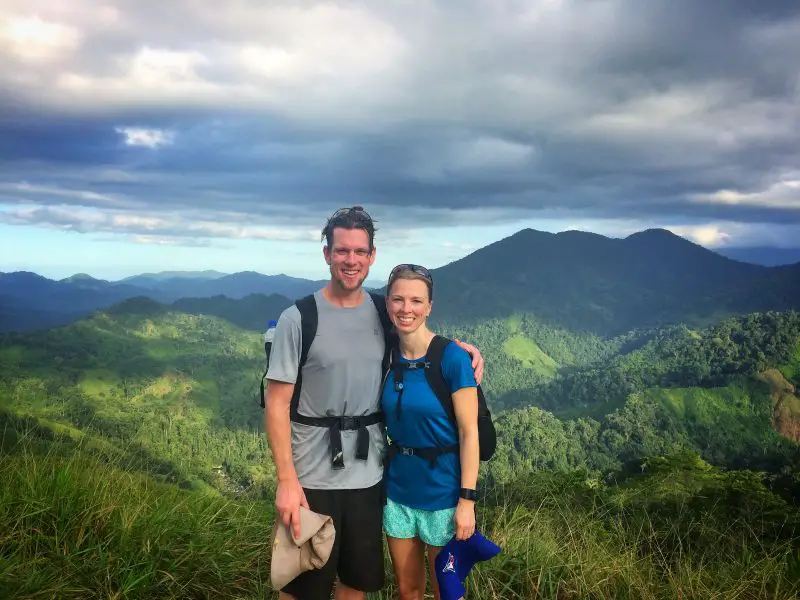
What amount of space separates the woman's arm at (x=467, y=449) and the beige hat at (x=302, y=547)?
0.93 metres

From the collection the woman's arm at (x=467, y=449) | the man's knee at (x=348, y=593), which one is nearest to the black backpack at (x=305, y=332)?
the woman's arm at (x=467, y=449)

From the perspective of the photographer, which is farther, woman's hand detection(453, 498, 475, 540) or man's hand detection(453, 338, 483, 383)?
man's hand detection(453, 338, 483, 383)

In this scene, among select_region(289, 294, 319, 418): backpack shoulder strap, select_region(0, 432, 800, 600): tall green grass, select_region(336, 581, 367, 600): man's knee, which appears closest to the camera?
select_region(289, 294, 319, 418): backpack shoulder strap

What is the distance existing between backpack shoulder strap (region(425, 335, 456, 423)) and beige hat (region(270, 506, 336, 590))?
3.81ft

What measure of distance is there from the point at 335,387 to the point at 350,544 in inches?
48.0

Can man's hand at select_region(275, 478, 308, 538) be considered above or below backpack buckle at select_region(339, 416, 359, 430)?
below

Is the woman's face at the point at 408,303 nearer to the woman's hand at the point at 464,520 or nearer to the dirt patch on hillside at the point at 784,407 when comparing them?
the woman's hand at the point at 464,520

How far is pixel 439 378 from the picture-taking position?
13.0ft

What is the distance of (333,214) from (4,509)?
360 cm

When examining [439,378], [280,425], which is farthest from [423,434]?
[280,425]

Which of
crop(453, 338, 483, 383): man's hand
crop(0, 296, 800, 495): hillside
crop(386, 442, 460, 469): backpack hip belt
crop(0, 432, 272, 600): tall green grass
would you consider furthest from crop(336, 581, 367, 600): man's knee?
crop(0, 296, 800, 495): hillside

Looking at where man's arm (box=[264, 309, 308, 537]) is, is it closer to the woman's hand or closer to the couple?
the couple

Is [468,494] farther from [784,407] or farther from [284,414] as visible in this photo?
[784,407]

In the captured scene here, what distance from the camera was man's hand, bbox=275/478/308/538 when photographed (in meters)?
3.86
